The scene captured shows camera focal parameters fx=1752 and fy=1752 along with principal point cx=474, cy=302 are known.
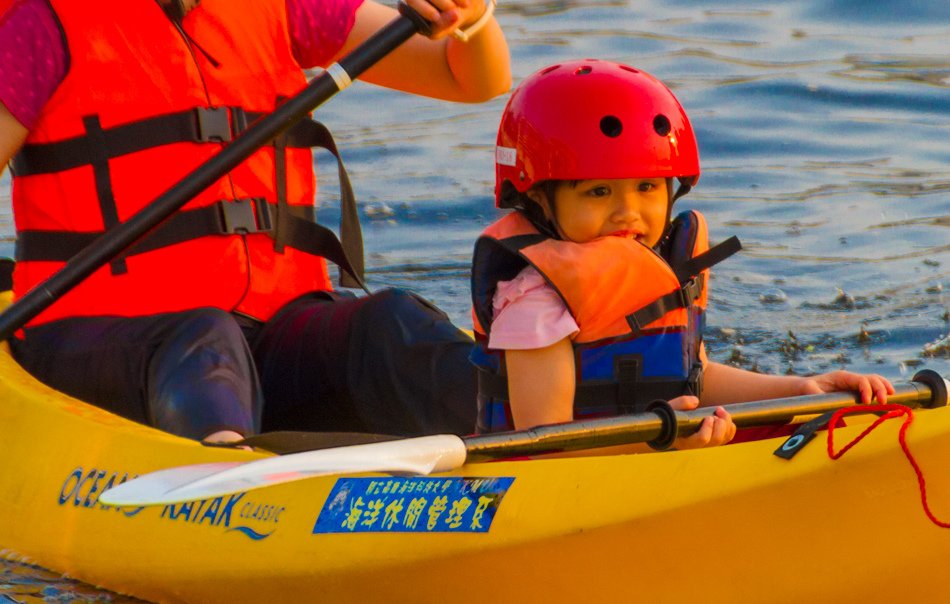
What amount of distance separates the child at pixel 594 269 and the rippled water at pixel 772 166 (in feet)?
3.39

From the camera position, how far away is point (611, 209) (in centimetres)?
311

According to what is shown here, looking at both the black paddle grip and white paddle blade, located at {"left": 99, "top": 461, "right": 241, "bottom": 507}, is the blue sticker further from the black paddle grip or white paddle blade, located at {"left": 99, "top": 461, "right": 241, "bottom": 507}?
the black paddle grip

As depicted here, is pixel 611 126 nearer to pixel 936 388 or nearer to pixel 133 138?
pixel 936 388

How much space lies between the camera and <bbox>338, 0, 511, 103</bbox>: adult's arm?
3.70m

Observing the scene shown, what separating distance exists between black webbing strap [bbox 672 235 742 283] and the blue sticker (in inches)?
25.6

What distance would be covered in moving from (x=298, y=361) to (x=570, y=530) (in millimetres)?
1130

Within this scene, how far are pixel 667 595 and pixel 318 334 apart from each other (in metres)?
1.23

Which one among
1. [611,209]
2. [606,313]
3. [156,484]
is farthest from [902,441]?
[156,484]

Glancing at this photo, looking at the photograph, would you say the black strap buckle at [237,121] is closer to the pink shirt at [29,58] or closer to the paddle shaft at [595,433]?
the pink shirt at [29,58]

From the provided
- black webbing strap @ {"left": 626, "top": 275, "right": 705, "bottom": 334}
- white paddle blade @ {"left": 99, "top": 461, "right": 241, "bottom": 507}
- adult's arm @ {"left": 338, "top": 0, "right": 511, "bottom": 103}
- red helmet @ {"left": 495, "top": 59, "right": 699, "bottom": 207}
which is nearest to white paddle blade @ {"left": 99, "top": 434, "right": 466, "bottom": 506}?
white paddle blade @ {"left": 99, "top": 461, "right": 241, "bottom": 507}

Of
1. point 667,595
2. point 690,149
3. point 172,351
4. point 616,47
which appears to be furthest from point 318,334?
point 616,47

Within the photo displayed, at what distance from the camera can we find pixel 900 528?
8.23 ft

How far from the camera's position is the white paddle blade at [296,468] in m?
2.56

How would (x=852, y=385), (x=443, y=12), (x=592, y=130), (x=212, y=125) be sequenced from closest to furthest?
(x=852, y=385), (x=592, y=130), (x=443, y=12), (x=212, y=125)
